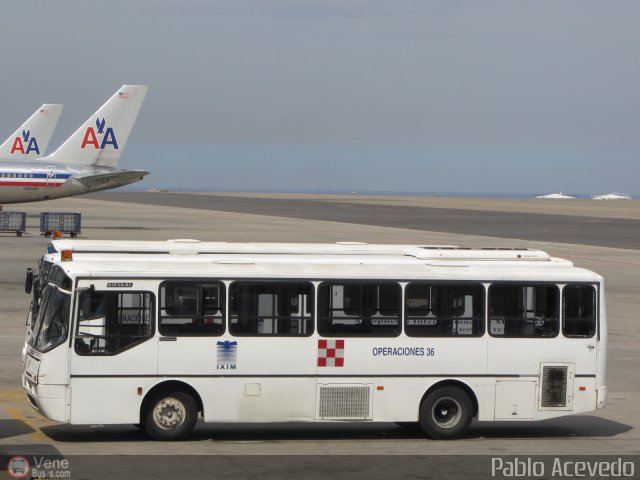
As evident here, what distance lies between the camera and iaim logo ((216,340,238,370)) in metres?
16.1

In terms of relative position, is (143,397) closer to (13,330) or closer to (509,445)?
(509,445)

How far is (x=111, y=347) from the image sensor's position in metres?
15.8

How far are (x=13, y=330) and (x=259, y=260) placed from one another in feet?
38.1

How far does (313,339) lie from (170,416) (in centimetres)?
215

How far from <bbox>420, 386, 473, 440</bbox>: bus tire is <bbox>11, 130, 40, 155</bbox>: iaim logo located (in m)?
80.7

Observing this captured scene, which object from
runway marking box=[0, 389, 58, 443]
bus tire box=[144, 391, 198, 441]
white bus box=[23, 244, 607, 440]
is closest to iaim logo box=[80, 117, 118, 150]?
runway marking box=[0, 389, 58, 443]

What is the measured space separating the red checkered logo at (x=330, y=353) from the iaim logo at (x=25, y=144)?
80.5m

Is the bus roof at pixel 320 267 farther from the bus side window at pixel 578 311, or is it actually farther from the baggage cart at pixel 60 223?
the baggage cart at pixel 60 223

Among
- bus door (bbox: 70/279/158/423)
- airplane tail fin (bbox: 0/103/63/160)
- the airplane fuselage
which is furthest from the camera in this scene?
airplane tail fin (bbox: 0/103/63/160)

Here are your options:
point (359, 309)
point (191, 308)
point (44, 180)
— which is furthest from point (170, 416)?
point (44, 180)

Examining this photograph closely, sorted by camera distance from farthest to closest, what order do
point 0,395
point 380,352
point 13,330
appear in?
point 13,330 → point 0,395 → point 380,352

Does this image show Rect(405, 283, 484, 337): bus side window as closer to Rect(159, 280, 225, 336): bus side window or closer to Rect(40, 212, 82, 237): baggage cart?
Rect(159, 280, 225, 336): bus side window

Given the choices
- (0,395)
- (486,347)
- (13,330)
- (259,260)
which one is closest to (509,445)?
(486,347)

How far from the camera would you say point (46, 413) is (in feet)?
50.7
